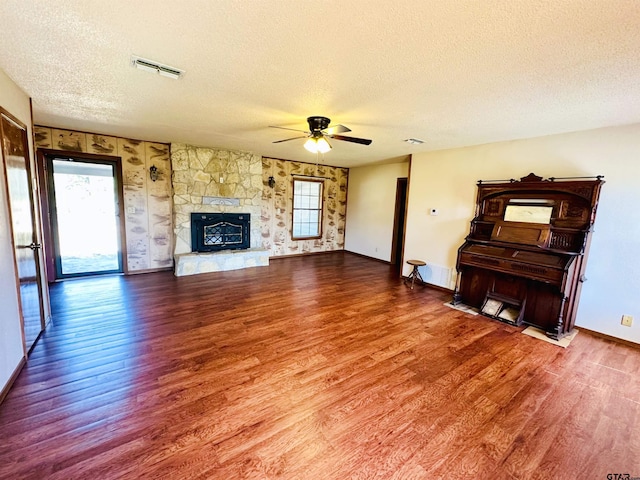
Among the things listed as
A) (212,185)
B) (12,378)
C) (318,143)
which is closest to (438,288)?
(318,143)

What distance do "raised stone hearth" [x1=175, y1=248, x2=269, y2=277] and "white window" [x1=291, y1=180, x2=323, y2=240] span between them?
140 centimetres

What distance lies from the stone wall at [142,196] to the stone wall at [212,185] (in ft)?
0.77

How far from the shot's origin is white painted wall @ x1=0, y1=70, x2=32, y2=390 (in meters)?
2.03

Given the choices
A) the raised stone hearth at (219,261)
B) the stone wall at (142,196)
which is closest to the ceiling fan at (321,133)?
the raised stone hearth at (219,261)

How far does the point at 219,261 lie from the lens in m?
5.58

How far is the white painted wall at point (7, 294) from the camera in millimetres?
2027

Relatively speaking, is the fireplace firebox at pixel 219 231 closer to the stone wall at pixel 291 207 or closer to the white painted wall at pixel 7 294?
the stone wall at pixel 291 207

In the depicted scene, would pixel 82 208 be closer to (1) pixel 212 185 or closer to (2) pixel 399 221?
(1) pixel 212 185

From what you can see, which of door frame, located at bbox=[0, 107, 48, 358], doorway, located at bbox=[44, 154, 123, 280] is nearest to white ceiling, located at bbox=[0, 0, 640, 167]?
door frame, located at bbox=[0, 107, 48, 358]

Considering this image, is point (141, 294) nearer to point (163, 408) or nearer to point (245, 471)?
point (163, 408)

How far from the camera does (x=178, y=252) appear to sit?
5.36 meters

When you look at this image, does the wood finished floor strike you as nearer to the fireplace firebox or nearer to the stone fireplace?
the stone fireplace

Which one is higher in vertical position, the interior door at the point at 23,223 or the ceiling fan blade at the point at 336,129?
the ceiling fan blade at the point at 336,129

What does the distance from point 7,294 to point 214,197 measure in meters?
3.76
